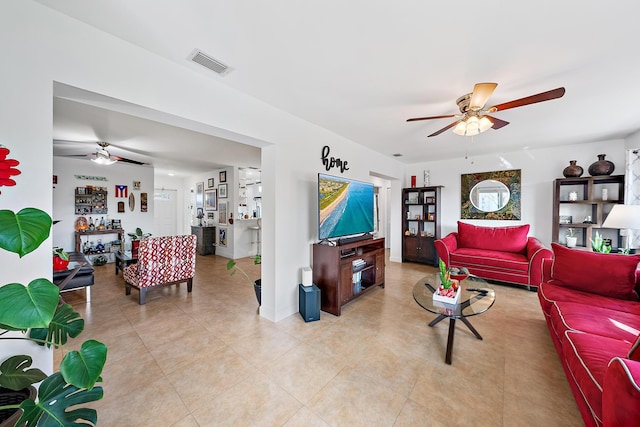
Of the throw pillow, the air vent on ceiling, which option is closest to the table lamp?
the throw pillow

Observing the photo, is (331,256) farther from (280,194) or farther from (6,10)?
(6,10)

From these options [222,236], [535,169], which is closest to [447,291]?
[535,169]

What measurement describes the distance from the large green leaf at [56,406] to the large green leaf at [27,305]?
0.31 metres

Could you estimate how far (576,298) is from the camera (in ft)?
6.97

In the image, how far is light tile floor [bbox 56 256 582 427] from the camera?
4.92 ft

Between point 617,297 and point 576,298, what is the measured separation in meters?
0.36

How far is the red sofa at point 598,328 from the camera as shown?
93 centimetres

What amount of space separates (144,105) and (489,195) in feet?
18.6

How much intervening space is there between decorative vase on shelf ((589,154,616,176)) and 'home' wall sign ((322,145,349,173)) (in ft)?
13.0

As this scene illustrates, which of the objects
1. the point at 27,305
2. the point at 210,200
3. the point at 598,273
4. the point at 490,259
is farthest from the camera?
the point at 210,200

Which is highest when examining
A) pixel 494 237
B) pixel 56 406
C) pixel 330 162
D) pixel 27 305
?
pixel 330 162

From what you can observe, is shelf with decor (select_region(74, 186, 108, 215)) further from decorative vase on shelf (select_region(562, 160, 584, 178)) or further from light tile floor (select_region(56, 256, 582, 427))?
decorative vase on shelf (select_region(562, 160, 584, 178))

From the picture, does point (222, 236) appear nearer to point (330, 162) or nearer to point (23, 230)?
point (330, 162)

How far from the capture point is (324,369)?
6.29 feet
